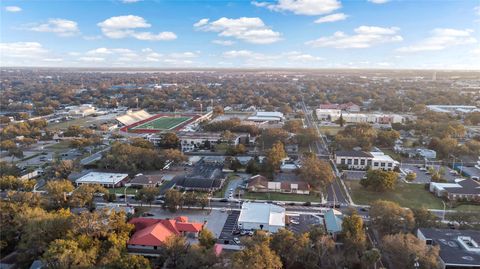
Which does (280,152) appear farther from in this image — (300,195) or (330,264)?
(330,264)

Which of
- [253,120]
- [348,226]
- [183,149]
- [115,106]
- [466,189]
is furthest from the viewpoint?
[115,106]

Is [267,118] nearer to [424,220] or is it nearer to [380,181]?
[380,181]

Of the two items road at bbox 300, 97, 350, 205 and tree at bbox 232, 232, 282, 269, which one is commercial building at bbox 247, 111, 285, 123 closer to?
road at bbox 300, 97, 350, 205

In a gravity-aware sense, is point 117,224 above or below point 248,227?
above

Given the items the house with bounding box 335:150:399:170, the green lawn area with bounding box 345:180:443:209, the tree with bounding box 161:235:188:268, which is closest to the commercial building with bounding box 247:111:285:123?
the house with bounding box 335:150:399:170

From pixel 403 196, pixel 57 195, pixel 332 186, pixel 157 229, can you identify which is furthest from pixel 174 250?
pixel 403 196

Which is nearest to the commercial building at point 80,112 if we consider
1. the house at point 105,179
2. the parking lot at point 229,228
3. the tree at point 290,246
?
the house at point 105,179

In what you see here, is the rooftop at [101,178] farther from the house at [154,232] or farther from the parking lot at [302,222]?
the parking lot at [302,222]

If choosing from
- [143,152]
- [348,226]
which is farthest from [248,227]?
[143,152]
